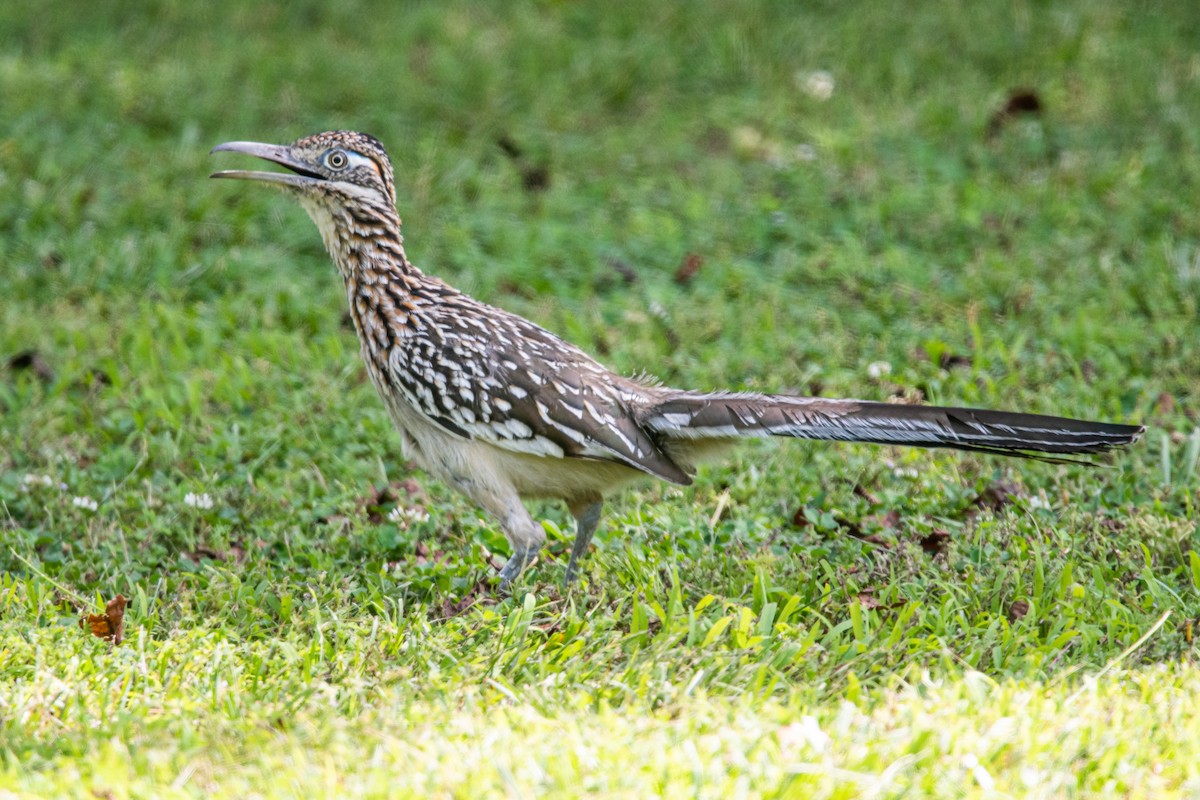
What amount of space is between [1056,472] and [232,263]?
4927 millimetres

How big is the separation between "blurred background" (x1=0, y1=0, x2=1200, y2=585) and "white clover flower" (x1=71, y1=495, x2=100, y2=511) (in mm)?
18

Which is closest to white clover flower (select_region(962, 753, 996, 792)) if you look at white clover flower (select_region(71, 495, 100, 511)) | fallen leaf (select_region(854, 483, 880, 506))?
fallen leaf (select_region(854, 483, 880, 506))

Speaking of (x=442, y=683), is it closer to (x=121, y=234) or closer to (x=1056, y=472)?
(x=1056, y=472)

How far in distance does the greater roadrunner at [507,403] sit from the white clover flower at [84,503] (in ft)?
4.44

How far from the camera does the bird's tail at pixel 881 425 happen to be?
195 inches

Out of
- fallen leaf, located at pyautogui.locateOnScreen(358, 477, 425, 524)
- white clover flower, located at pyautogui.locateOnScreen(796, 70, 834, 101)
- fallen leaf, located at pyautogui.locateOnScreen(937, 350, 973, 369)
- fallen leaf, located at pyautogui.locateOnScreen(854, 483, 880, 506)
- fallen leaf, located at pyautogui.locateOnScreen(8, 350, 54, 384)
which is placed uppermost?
white clover flower, located at pyautogui.locateOnScreen(796, 70, 834, 101)

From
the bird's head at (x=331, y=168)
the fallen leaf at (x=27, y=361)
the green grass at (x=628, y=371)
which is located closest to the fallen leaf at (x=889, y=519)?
the green grass at (x=628, y=371)

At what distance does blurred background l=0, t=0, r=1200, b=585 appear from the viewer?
714cm

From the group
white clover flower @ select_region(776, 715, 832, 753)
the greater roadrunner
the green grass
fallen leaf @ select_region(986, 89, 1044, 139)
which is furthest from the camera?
fallen leaf @ select_region(986, 89, 1044, 139)

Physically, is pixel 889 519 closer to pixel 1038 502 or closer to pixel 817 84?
pixel 1038 502

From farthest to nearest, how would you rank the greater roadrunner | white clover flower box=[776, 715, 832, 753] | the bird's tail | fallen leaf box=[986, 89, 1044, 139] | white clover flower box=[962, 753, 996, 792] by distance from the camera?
fallen leaf box=[986, 89, 1044, 139]
the greater roadrunner
the bird's tail
white clover flower box=[776, 715, 832, 753]
white clover flower box=[962, 753, 996, 792]

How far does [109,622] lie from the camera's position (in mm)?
5129

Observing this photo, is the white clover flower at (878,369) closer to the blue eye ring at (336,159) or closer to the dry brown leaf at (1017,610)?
the dry brown leaf at (1017,610)

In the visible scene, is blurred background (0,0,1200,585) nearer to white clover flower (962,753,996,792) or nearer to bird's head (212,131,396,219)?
bird's head (212,131,396,219)
